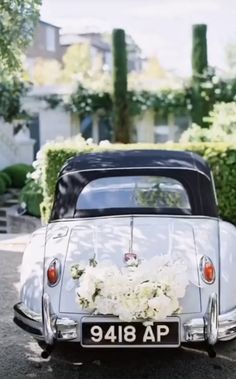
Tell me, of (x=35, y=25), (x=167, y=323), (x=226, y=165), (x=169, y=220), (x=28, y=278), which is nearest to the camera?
(x=167, y=323)

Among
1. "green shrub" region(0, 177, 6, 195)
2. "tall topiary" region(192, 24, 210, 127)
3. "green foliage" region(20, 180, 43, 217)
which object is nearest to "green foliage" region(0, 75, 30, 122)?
"green shrub" region(0, 177, 6, 195)

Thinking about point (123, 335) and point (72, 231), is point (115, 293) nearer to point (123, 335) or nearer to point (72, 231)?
point (123, 335)

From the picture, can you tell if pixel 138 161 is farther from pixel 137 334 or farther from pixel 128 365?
pixel 137 334

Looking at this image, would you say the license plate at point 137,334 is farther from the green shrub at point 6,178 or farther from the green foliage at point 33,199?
the green shrub at point 6,178

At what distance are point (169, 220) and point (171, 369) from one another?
1.08 metres

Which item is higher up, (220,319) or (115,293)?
(115,293)

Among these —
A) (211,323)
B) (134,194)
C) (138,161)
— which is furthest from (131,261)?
(138,161)

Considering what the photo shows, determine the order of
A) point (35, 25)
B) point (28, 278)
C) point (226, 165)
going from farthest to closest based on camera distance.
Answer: point (226, 165), point (35, 25), point (28, 278)

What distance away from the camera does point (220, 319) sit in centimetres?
370

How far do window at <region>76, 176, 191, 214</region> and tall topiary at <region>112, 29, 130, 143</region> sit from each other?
15977 millimetres

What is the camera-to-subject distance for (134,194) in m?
4.87

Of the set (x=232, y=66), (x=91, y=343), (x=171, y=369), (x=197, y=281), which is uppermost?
(x=232, y=66)

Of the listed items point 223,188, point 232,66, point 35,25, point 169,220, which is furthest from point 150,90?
point 169,220

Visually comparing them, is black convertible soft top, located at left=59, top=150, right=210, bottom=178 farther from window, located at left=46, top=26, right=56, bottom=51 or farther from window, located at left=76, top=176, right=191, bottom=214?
window, located at left=46, top=26, right=56, bottom=51
